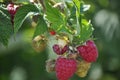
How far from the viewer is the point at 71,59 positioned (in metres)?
1.81

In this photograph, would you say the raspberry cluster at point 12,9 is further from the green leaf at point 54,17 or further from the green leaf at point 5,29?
the green leaf at point 54,17

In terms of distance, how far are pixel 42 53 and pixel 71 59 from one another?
2.22m

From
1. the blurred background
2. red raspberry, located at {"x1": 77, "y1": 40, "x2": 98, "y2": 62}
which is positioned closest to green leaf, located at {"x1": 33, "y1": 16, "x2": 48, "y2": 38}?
red raspberry, located at {"x1": 77, "y1": 40, "x2": 98, "y2": 62}

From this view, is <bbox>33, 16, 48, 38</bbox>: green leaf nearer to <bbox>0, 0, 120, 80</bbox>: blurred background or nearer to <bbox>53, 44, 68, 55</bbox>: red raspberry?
<bbox>53, 44, 68, 55</bbox>: red raspberry

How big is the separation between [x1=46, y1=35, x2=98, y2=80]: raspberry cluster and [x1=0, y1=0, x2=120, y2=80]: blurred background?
7.10ft

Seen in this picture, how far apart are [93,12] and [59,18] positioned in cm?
237

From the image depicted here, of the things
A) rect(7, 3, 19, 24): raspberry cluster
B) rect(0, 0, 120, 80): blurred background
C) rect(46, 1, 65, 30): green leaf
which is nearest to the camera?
rect(46, 1, 65, 30): green leaf

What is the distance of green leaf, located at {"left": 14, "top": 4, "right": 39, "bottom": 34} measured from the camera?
1765 millimetres

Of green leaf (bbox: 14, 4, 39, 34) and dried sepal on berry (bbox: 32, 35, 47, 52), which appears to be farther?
dried sepal on berry (bbox: 32, 35, 47, 52)

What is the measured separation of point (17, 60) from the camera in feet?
13.6

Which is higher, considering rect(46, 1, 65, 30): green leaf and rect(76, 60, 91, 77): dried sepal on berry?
rect(46, 1, 65, 30): green leaf

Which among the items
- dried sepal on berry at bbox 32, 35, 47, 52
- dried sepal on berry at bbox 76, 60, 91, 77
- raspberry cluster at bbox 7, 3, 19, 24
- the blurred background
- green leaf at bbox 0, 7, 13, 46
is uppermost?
raspberry cluster at bbox 7, 3, 19, 24

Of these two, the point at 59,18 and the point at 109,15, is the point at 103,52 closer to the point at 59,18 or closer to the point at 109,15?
the point at 109,15

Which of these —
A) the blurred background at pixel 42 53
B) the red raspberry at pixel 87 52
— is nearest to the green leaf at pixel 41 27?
the red raspberry at pixel 87 52
